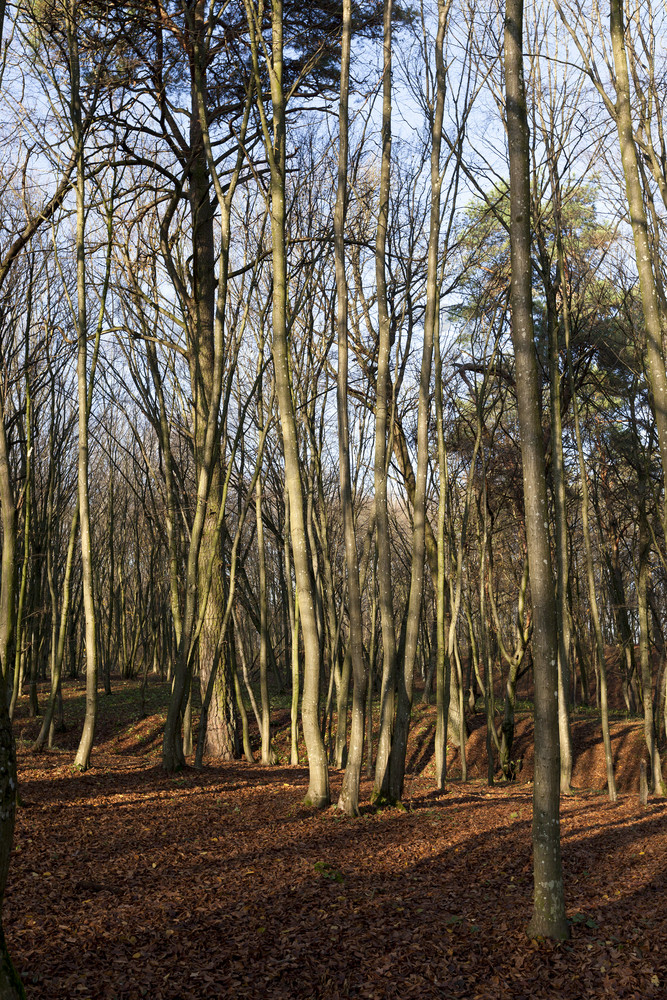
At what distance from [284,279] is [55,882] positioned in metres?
5.66

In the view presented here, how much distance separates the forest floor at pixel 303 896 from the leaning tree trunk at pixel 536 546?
0.33m

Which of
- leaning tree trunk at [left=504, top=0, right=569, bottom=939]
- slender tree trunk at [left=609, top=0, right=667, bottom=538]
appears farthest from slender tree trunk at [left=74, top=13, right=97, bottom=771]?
slender tree trunk at [left=609, top=0, right=667, bottom=538]

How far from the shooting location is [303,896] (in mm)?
4902

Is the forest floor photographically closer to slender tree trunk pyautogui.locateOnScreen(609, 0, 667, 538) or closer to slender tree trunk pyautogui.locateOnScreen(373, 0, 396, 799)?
slender tree trunk pyautogui.locateOnScreen(373, 0, 396, 799)

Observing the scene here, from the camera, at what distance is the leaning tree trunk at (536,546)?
4.02 meters

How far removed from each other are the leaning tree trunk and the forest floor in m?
0.33

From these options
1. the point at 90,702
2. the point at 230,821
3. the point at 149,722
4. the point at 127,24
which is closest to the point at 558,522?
the point at 230,821

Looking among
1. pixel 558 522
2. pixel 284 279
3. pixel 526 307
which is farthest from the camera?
pixel 558 522

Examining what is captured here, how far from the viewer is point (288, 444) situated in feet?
23.9

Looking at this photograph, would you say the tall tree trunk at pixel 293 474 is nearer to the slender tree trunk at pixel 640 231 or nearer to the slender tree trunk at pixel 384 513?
the slender tree trunk at pixel 384 513

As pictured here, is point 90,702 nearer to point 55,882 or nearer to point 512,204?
point 55,882

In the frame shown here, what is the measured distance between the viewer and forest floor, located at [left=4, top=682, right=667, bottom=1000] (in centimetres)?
368

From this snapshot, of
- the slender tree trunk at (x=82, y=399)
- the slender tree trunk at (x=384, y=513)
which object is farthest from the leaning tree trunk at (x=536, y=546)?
the slender tree trunk at (x=82, y=399)

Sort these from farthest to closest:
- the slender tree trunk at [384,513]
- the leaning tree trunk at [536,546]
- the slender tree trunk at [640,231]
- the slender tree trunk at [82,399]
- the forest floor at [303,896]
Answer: the slender tree trunk at [82,399] < the slender tree trunk at [384,513] < the slender tree trunk at [640,231] < the leaning tree trunk at [536,546] < the forest floor at [303,896]
